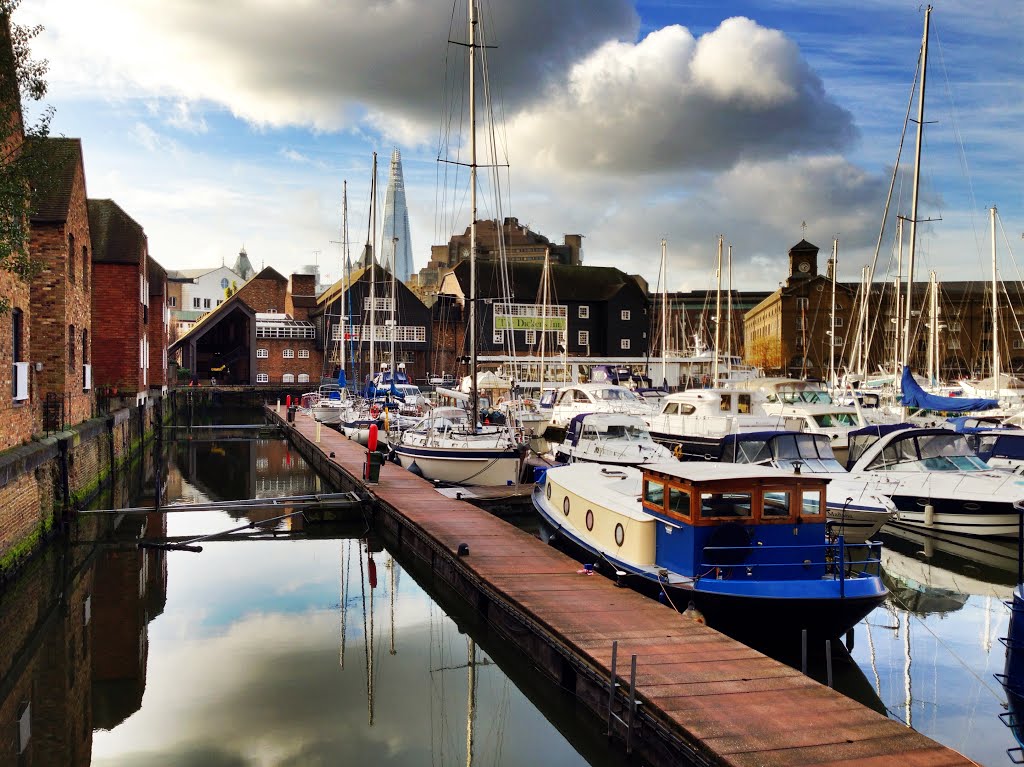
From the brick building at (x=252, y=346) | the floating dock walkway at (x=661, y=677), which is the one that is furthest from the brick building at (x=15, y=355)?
the brick building at (x=252, y=346)

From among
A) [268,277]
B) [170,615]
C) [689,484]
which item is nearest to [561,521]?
[689,484]

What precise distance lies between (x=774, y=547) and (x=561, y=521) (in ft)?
22.2

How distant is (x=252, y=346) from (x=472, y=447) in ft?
203

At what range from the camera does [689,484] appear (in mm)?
13438

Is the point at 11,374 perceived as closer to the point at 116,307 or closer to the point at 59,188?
the point at 59,188

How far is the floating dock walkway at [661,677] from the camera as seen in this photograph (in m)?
8.52

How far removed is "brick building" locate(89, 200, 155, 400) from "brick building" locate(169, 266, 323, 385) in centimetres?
4232

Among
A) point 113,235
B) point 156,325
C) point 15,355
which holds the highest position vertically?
point 113,235

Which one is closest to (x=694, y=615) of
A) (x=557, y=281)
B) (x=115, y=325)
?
(x=115, y=325)

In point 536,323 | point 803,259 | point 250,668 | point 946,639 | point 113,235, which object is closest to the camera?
point 250,668

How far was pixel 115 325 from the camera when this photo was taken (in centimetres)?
3791

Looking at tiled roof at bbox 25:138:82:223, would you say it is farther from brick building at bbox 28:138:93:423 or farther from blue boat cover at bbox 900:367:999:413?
blue boat cover at bbox 900:367:999:413

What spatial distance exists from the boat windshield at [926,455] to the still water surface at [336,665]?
7.15ft

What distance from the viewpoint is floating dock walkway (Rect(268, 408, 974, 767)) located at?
8.52 m
